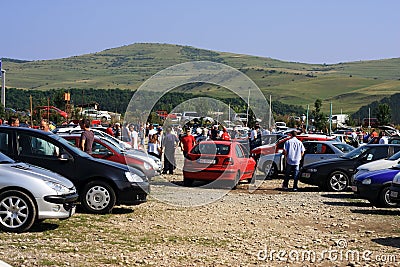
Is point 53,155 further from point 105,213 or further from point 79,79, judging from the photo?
→ point 79,79

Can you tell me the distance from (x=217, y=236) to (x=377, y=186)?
5370 mm

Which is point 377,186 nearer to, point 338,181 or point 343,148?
point 338,181

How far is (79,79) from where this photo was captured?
186750 mm

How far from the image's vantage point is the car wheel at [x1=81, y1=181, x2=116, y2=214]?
12.6 m

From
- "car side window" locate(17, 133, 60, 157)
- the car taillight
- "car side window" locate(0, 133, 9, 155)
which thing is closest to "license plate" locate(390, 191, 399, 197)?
the car taillight

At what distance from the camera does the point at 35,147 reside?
494 inches

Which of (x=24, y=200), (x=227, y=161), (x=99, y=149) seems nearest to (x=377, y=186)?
(x=227, y=161)

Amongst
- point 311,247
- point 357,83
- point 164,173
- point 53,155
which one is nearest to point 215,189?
point 164,173

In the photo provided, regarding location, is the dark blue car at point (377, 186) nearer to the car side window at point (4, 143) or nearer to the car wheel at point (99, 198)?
the car wheel at point (99, 198)

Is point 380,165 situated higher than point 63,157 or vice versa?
point 63,157

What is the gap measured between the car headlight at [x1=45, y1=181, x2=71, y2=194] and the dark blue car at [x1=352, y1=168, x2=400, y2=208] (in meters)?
7.22

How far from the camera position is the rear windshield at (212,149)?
1819cm

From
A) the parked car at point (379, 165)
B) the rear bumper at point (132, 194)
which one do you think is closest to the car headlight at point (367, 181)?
the parked car at point (379, 165)

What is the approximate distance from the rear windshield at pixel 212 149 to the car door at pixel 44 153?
20.6ft
